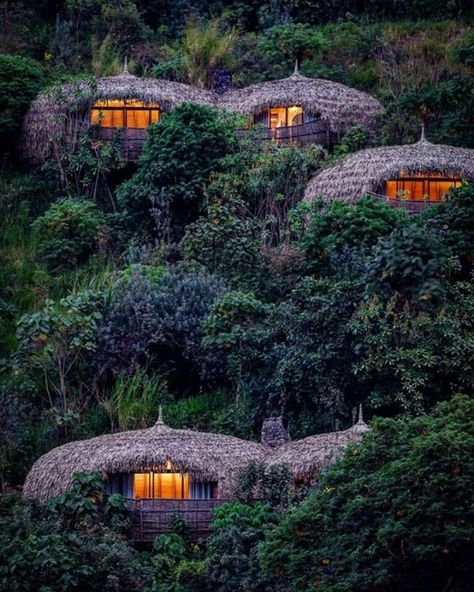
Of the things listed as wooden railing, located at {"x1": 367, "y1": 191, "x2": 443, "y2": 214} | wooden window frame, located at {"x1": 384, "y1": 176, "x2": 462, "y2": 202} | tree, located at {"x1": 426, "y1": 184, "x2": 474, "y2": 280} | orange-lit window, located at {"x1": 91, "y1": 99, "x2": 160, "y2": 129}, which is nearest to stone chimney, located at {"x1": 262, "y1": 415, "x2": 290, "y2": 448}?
tree, located at {"x1": 426, "y1": 184, "x2": 474, "y2": 280}

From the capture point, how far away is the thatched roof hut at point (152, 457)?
33.4m

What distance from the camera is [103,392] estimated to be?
37844 millimetres

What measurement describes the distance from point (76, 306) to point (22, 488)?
4246 mm

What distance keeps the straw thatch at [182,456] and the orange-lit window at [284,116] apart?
1304cm

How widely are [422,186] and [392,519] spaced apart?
15.5 m

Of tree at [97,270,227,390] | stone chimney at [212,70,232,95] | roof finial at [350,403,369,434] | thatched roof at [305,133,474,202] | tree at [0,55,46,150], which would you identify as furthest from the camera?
stone chimney at [212,70,232,95]

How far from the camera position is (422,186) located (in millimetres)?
42188

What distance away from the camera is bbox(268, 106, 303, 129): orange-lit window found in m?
45.6

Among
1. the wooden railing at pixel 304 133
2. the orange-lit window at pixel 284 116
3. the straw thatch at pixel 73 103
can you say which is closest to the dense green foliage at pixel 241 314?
the straw thatch at pixel 73 103

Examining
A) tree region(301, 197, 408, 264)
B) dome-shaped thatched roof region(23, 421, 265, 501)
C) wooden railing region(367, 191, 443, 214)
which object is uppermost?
wooden railing region(367, 191, 443, 214)

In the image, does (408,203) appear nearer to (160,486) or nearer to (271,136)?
(271,136)

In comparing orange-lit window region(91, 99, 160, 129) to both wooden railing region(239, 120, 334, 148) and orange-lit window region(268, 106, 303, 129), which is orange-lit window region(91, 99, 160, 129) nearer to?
orange-lit window region(268, 106, 303, 129)

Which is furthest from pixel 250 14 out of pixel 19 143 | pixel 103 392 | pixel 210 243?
pixel 103 392

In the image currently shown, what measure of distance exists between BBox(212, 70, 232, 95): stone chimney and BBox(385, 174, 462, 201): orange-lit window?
6.95 m
